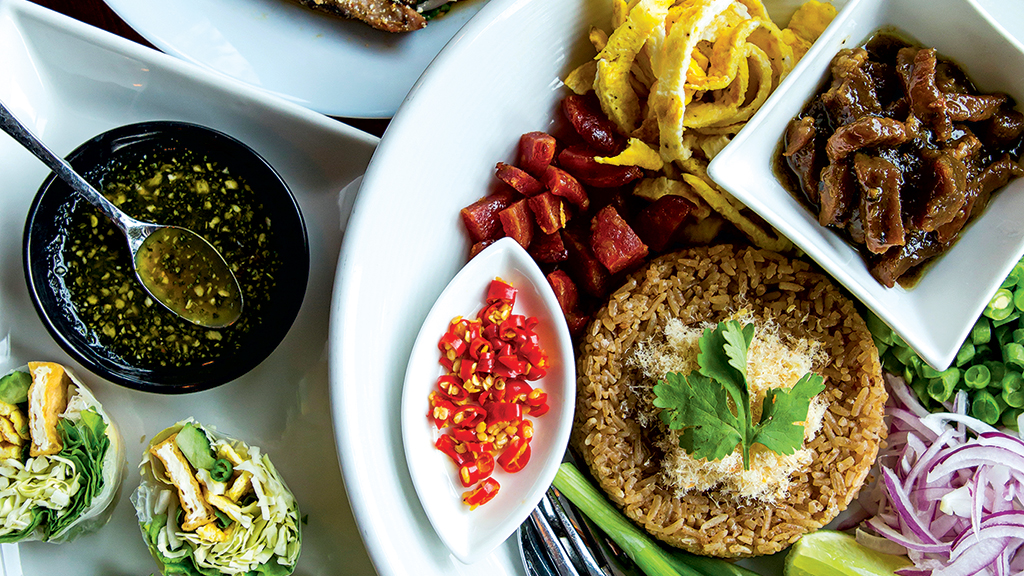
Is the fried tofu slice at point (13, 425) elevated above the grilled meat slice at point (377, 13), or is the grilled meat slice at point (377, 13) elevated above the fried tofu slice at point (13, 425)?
the grilled meat slice at point (377, 13)

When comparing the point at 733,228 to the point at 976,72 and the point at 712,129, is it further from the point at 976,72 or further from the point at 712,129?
the point at 976,72

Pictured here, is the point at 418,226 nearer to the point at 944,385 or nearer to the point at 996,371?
the point at 944,385

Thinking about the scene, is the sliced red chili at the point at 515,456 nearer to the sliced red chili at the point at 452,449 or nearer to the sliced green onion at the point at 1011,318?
the sliced red chili at the point at 452,449

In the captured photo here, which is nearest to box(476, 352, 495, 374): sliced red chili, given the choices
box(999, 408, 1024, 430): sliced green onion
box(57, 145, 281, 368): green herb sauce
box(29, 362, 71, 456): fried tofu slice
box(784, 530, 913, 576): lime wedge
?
box(57, 145, 281, 368): green herb sauce

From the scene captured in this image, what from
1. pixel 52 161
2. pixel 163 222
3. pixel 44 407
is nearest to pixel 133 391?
pixel 44 407

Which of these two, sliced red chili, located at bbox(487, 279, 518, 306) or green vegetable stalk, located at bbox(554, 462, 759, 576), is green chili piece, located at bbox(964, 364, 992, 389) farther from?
sliced red chili, located at bbox(487, 279, 518, 306)

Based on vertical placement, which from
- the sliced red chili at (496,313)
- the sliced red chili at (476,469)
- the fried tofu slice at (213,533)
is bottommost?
the fried tofu slice at (213,533)

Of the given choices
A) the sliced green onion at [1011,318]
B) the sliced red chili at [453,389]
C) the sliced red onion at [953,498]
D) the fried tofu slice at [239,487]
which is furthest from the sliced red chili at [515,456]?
the sliced green onion at [1011,318]
